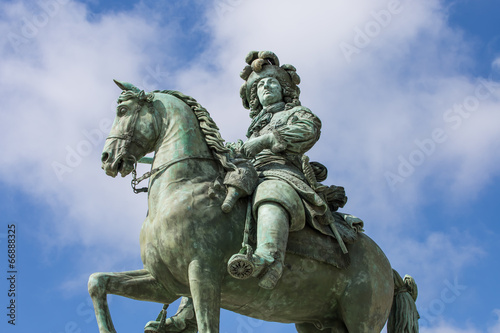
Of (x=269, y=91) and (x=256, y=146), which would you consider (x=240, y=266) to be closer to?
(x=256, y=146)

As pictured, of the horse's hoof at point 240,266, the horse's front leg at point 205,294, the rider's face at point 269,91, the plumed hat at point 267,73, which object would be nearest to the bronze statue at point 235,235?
the horse's front leg at point 205,294

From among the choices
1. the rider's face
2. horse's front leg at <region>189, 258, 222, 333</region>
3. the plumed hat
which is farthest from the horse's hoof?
the plumed hat

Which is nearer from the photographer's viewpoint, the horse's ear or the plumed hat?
the horse's ear

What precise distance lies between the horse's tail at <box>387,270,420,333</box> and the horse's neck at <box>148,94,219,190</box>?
309 cm

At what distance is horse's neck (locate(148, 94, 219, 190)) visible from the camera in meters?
10.4

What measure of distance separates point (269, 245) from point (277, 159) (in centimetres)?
190

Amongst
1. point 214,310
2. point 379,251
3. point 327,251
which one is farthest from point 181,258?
point 379,251

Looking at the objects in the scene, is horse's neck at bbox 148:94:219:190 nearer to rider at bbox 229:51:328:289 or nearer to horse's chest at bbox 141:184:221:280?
horse's chest at bbox 141:184:221:280

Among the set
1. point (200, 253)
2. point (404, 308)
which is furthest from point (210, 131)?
point (404, 308)

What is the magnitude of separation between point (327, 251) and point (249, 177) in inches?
53.1

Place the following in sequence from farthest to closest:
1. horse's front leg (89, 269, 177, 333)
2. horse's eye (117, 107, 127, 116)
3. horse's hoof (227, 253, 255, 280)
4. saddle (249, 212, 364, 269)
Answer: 1. horse's eye (117, 107, 127, 116)
2. saddle (249, 212, 364, 269)
3. horse's front leg (89, 269, 177, 333)
4. horse's hoof (227, 253, 255, 280)

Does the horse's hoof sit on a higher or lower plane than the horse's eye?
lower

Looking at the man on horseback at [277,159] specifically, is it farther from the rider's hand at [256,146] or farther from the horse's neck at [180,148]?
the horse's neck at [180,148]

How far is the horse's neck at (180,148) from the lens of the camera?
10414mm
